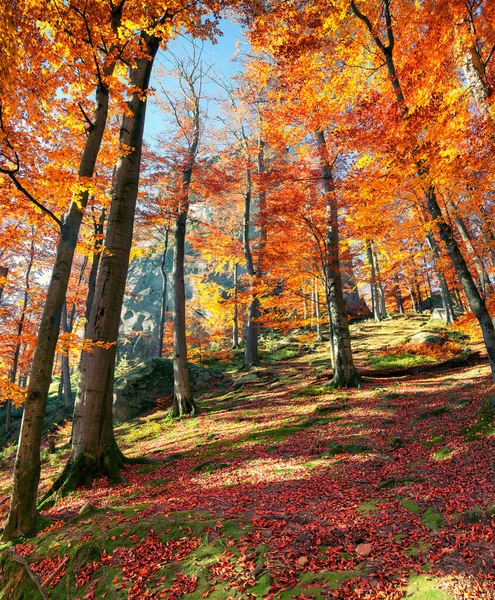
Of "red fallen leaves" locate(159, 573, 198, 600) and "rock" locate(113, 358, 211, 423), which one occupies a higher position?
"rock" locate(113, 358, 211, 423)

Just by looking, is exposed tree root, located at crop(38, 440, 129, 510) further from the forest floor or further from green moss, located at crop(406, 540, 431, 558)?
green moss, located at crop(406, 540, 431, 558)

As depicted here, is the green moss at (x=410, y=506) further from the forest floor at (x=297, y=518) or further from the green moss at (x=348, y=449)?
the green moss at (x=348, y=449)

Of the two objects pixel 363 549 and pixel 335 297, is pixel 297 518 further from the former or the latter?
pixel 335 297

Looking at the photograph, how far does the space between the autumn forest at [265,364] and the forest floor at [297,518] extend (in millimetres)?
28

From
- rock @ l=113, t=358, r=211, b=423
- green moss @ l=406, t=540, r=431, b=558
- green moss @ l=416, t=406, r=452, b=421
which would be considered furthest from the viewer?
rock @ l=113, t=358, r=211, b=423

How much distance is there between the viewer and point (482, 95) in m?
8.44

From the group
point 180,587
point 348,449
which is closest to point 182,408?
point 348,449

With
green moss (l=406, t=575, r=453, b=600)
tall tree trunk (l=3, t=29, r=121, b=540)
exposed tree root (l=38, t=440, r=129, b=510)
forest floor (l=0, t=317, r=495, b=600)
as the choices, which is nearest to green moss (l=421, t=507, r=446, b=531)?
forest floor (l=0, t=317, r=495, b=600)

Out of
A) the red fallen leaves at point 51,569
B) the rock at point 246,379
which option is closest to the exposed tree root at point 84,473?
the red fallen leaves at point 51,569

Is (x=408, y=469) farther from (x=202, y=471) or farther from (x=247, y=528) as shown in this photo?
(x=202, y=471)

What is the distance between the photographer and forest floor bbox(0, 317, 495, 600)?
8.30 ft

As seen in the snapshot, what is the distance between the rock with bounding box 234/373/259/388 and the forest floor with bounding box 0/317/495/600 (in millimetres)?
6244

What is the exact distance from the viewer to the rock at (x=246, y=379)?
15.0 metres

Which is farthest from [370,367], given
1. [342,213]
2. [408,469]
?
[408,469]
